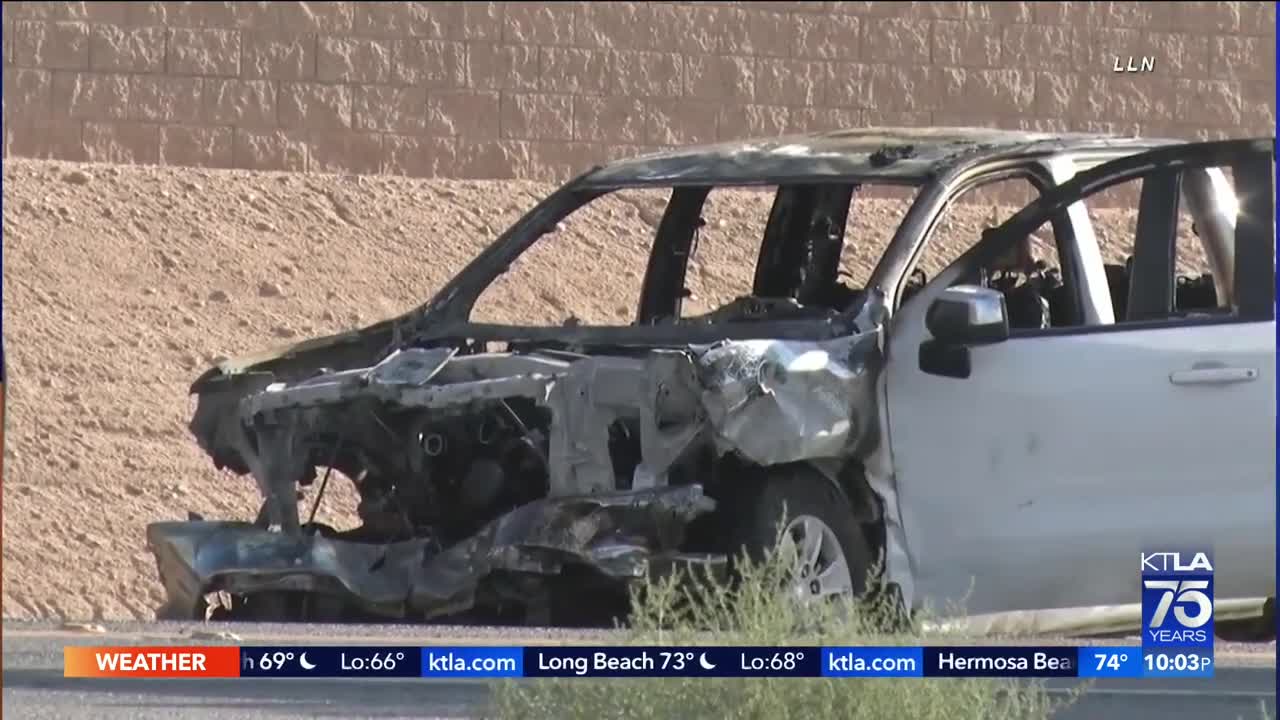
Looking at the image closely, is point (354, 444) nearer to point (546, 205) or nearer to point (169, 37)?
point (546, 205)

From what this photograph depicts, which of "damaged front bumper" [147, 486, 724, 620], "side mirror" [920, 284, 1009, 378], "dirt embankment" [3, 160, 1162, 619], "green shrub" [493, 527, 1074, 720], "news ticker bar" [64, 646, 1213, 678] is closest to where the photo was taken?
"green shrub" [493, 527, 1074, 720]

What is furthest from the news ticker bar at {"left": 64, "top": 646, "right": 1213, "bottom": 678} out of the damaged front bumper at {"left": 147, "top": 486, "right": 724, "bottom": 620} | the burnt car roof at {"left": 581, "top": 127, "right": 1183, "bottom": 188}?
the burnt car roof at {"left": 581, "top": 127, "right": 1183, "bottom": 188}

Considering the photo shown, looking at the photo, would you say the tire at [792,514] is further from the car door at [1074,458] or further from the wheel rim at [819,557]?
the car door at [1074,458]

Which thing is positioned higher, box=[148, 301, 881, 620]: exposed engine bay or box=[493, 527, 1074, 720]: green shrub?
box=[148, 301, 881, 620]: exposed engine bay

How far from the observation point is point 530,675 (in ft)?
27.3

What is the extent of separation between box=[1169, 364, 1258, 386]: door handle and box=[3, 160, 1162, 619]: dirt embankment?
25.3 ft

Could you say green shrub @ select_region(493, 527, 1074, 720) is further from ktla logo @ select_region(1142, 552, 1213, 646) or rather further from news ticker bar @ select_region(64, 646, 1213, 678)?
ktla logo @ select_region(1142, 552, 1213, 646)

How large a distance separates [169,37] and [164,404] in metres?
3.19

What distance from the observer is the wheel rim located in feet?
36.2

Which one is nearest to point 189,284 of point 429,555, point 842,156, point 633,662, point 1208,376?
point 842,156

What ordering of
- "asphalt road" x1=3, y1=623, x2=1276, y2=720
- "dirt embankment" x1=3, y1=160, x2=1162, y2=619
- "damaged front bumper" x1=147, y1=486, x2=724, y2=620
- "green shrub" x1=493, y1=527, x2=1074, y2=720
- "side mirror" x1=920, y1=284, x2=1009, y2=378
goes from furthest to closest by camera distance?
"dirt embankment" x1=3, y1=160, x2=1162, y2=619 → "side mirror" x1=920, y1=284, x2=1009, y2=378 → "damaged front bumper" x1=147, y1=486, x2=724, y2=620 → "asphalt road" x1=3, y1=623, x2=1276, y2=720 → "green shrub" x1=493, y1=527, x2=1074, y2=720

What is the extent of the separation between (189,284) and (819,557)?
34.7 feet

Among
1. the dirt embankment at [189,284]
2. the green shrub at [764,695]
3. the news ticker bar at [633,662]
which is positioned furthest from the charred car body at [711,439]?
the dirt embankment at [189,284]

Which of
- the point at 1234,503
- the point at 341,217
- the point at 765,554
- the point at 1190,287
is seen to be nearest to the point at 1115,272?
the point at 1190,287
